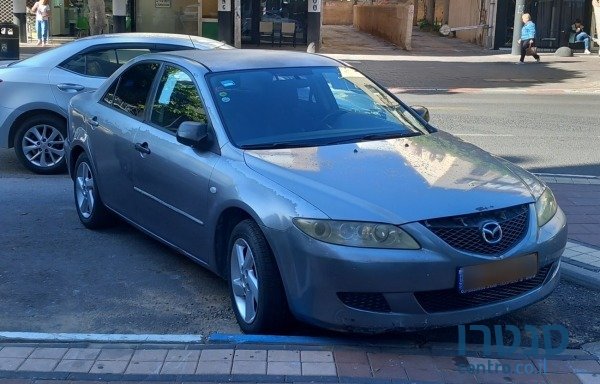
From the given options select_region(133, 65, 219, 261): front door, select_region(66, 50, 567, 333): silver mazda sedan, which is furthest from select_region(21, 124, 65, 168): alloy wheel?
select_region(133, 65, 219, 261): front door

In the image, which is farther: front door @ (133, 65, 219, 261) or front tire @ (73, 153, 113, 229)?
front tire @ (73, 153, 113, 229)

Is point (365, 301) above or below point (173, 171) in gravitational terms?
below

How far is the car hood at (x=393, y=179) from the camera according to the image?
179 inches

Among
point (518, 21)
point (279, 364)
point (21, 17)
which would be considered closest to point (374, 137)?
point (279, 364)

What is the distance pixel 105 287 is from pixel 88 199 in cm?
160

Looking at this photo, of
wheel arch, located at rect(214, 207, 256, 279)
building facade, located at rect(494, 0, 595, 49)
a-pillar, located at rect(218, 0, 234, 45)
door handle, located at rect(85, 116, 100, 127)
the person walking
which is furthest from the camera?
building facade, located at rect(494, 0, 595, 49)

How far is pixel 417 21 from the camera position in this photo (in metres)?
44.6

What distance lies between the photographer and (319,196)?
4.63 m

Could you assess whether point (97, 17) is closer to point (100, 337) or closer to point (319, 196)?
point (100, 337)

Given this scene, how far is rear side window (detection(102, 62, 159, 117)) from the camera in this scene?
656 cm

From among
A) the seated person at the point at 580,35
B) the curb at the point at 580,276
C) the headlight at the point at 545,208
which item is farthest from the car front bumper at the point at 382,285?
the seated person at the point at 580,35

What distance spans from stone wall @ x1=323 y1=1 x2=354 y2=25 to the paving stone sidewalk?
4573cm

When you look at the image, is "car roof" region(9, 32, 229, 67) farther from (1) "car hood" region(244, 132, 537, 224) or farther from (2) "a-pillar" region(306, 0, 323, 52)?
(2) "a-pillar" region(306, 0, 323, 52)

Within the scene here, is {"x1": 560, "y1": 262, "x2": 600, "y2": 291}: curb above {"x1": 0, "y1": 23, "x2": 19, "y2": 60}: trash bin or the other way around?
the other way around
